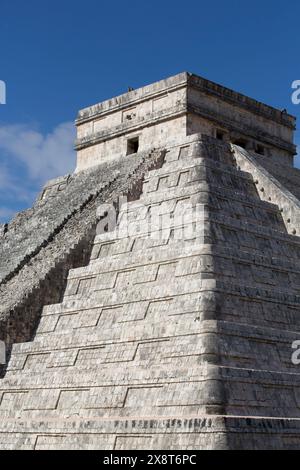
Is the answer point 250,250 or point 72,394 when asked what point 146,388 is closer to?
point 72,394

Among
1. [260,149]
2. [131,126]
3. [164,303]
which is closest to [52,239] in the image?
[131,126]

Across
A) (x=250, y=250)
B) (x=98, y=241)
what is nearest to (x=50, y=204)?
(x=98, y=241)

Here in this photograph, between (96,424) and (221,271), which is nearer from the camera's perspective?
(96,424)

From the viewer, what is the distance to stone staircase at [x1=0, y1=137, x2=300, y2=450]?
1355 centimetres

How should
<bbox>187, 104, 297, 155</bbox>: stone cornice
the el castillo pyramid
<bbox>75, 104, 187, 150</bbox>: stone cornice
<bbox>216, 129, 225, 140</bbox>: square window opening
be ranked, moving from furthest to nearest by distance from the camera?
<bbox>216, 129, 225, 140</bbox>: square window opening < <bbox>187, 104, 297, 155</bbox>: stone cornice < <bbox>75, 104, 187, 150</bbox>: stone cornice < the el castillo pyramid

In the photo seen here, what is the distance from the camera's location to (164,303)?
1536cm

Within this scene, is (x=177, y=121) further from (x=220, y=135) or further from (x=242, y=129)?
(x=242, y=129)

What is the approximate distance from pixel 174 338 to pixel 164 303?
987mm

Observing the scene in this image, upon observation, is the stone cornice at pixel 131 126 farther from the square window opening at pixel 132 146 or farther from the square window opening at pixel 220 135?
the square window opening at pixel 220 135

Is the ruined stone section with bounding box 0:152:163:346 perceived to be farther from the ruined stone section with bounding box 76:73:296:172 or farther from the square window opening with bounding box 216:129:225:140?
the square window opening with bounding box 216:129:225:140

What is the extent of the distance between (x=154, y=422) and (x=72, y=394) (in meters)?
2.53

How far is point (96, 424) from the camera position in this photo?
14.0 m

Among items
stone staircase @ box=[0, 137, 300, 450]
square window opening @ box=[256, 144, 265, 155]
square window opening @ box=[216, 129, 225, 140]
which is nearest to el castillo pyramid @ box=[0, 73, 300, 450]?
stone staircase @ box=[0, 137, 300, 450]

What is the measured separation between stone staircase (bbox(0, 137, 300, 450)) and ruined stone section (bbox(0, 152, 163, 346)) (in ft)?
1.29
